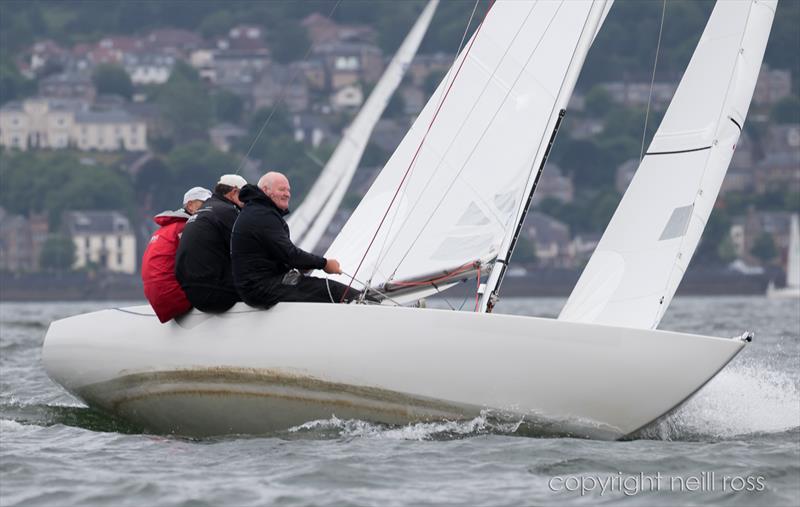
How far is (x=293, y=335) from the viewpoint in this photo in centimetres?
747

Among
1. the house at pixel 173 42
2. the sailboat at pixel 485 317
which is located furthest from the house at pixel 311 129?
the sailboat at pixel 485 317

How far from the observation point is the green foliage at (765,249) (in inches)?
3282

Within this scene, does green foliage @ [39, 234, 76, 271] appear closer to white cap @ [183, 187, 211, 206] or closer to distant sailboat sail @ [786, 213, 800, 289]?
distant sailboat sail @ [786, 213, 800, 289]

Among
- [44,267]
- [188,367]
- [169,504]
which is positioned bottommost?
[169,504]

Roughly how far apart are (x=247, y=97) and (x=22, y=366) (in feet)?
361

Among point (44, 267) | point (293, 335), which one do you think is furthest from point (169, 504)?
point (44, 267)

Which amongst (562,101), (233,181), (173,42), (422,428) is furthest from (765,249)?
(422,428)

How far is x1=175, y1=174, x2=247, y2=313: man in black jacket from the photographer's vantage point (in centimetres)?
770

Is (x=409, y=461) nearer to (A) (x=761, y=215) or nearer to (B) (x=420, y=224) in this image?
(B) (x=420, y=224)

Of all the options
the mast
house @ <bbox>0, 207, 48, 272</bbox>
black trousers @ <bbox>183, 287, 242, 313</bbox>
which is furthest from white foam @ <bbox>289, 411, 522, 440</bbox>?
house @ <bbox>0, 207, 48, 272</bbox>

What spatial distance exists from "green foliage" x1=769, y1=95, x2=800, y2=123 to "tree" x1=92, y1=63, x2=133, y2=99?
44267 millimetres

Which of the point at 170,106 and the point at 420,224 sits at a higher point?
the point at 170,106

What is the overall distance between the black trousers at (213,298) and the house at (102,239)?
71059mm

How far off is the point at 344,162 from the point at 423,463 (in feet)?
62.7
